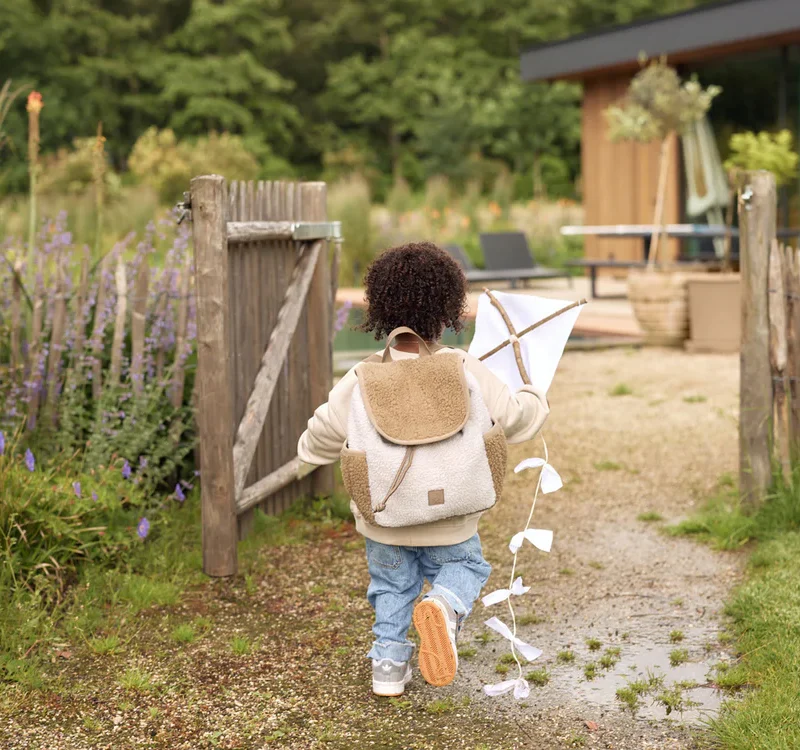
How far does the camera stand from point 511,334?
3.42 meters

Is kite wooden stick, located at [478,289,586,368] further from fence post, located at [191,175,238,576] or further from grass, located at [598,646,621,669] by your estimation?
fence post, located at [191,175,238,576]

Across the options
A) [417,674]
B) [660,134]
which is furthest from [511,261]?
[417,674]

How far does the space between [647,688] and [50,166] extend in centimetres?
1925

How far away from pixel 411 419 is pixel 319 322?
2375 millimetres

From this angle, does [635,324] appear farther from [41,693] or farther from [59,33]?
[59,33]

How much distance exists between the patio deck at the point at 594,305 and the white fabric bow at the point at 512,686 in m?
6.37

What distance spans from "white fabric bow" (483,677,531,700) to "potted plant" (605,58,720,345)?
7.63 metres

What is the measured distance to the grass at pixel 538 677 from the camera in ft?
11.4

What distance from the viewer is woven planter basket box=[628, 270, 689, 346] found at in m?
10.4

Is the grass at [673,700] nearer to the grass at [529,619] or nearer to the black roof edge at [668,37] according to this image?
the grass at [529,619]

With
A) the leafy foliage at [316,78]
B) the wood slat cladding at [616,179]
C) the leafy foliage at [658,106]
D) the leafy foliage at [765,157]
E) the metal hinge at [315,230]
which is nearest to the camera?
the metal hinge at [315,230]

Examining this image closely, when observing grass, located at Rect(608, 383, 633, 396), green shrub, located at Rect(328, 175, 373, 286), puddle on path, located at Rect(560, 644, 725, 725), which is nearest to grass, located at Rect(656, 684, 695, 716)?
puddle on path, located at Rect(560, 644, 725, 725)

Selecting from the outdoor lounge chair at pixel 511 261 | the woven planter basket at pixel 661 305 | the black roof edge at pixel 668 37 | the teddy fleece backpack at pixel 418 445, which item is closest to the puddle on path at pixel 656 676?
the teddy fleece backpack at pixel 418 445

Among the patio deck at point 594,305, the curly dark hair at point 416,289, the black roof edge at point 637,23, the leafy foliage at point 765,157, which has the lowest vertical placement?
the patio deck at point 594,305
